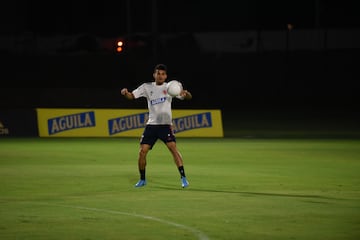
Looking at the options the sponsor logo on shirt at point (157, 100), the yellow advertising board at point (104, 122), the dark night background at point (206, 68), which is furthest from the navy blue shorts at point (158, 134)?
the dark night background at point (206, 68)

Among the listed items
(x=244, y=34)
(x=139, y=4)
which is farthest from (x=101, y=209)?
(x=139, y=4)

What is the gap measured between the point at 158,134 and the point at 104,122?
50.0ft

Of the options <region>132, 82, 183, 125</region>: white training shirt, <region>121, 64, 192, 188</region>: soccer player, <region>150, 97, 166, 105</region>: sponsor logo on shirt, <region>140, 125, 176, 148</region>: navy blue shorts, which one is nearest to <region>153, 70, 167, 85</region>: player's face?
<region>121, 64, 192, 188</region>: soccer player

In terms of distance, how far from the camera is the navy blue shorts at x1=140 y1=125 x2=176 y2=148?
17047 mm

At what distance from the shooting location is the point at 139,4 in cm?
6681

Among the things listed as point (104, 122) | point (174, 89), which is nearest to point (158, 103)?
point (174, 89)

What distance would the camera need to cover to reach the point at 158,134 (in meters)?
17.1

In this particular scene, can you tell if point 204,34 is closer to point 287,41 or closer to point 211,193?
point 287,41

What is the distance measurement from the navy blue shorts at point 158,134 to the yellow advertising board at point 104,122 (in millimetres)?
14768

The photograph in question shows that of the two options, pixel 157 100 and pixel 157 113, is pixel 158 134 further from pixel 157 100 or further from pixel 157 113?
pixel 157 100

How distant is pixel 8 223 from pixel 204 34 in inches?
1796

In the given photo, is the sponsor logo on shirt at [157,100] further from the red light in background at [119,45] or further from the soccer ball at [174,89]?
the red light in background at [119,45]

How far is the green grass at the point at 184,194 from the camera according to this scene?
12.4m

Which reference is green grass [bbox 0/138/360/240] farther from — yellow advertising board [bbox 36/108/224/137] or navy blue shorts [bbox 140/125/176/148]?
yellow advertising board [bbox 36/108/224/137]
